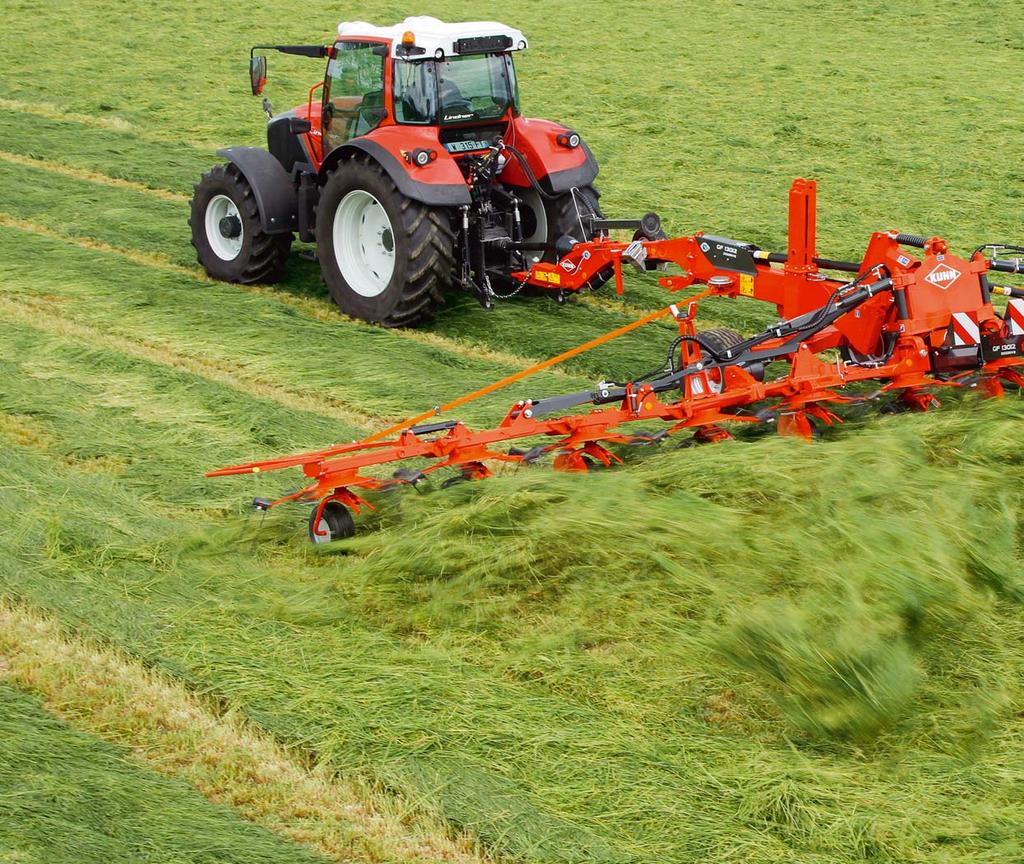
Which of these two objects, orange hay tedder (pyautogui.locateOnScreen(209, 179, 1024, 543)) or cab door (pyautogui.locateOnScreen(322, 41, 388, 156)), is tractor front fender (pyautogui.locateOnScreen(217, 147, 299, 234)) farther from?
orange hay tedder (pyautogui.locateOnScreen(209, 179, 1024, 543))

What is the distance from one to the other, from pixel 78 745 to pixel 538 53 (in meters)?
17.6

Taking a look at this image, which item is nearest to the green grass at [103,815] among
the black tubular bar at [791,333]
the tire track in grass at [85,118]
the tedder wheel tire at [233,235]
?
the black tubular bar at [791,333]

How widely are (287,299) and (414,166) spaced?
1.66 metres

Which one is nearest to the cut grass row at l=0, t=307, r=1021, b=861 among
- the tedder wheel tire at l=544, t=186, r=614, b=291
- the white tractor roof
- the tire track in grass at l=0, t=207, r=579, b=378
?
the tire track in grass at l=0, t=207, r=579, b=378

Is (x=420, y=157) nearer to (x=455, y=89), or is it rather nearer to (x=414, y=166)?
(x=414, y=166)

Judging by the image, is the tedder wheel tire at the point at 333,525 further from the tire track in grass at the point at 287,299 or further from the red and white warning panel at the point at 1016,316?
the red and white warning panel at the point at 1016,316

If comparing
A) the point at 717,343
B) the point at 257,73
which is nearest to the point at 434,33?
the point at 257,73

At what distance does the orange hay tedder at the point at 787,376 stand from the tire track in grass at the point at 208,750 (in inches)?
45.2

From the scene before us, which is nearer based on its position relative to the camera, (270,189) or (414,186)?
(414,186)

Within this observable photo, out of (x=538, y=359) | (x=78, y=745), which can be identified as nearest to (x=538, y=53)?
(x=538, y=359)

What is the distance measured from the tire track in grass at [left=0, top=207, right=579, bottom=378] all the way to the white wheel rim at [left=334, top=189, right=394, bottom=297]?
0.94 ft

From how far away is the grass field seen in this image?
3893 mm

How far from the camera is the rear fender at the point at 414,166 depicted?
28.5ft

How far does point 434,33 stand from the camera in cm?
892
